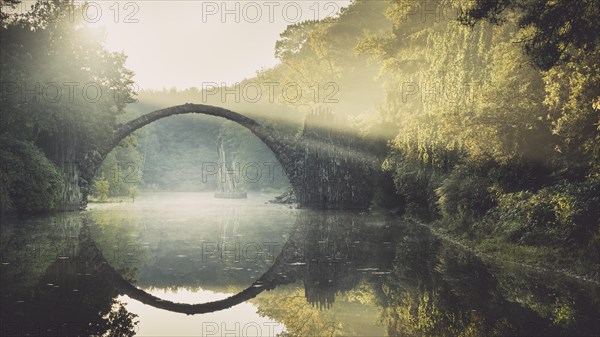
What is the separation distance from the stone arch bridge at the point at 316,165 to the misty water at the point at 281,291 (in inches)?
776

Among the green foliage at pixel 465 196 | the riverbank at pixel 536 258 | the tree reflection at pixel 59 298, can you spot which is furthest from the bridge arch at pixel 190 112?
the riverbank at pixel 536 258

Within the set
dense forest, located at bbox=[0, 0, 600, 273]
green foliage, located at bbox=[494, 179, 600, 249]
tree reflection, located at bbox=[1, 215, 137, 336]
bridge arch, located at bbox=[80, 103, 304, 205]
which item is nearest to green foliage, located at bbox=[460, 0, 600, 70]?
dense forest, located at bbox=[0, 0, 600, 273]

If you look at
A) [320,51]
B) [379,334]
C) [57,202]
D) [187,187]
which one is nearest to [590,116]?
[379,334]

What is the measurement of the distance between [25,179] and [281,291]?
23001mm

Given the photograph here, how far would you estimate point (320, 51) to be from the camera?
183ft

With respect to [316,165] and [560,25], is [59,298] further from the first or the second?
[316,165]

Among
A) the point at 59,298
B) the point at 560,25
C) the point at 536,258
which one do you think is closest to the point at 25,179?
the point at 59,298

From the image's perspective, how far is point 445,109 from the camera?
757 inches

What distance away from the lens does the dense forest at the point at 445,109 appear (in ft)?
41.8

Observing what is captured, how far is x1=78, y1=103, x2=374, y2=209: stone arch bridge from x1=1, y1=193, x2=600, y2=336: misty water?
19721 millimetres

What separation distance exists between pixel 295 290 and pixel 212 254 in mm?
5384

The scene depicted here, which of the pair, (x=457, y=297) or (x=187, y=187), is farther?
(x=187, y=187)

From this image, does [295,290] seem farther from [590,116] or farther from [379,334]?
[590,116]

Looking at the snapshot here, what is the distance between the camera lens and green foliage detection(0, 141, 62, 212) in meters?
27.6
